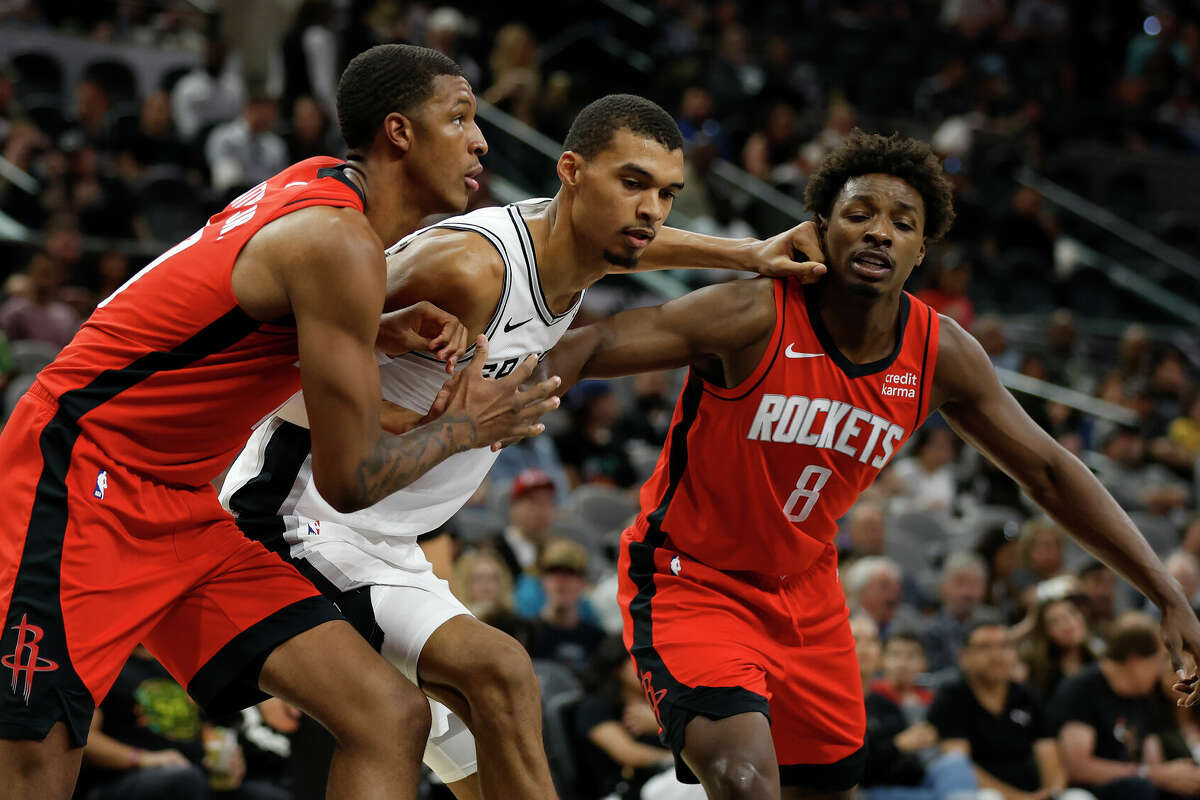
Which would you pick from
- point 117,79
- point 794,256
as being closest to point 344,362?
point 794,256

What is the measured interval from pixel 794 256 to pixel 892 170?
0.40 metres

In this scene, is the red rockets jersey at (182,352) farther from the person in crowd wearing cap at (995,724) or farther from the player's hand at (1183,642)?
the person in crowd wearing cap at (995,724)

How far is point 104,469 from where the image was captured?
3.33 meters

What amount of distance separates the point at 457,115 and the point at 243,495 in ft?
4.03

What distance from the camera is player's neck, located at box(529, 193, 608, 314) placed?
3.90 meters

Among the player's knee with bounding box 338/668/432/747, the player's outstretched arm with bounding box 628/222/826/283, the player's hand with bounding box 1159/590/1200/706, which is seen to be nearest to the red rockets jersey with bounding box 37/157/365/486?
the player's knee with bounding box 338/668/432/747

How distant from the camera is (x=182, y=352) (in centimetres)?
329

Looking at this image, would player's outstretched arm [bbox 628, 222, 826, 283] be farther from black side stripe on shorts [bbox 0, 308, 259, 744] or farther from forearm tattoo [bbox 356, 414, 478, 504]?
black side stripe on shorts [bbox 0, 308, 259, 744]

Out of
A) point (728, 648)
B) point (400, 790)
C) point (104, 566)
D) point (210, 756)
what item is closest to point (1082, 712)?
point (728, 648)

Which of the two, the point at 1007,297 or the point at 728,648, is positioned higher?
the point at 1007,297

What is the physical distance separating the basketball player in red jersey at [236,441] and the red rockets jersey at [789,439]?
34.3 inches

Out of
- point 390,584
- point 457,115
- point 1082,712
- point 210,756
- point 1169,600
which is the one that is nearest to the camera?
point 457,115

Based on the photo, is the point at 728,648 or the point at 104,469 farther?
the point at 728,648

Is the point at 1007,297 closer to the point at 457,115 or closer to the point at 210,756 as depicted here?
the point at 210,756
